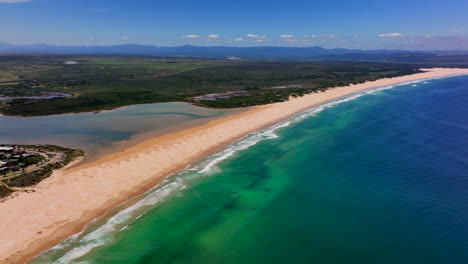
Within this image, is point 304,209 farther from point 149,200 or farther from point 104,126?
point 104,126

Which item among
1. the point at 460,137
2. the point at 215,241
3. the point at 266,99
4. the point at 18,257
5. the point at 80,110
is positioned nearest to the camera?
the point at 18,257

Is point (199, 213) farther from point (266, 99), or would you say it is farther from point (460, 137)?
point (266, 99)

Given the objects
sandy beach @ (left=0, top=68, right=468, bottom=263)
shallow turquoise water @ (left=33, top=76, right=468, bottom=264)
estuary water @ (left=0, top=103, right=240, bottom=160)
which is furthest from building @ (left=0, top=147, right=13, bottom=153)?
shallow turquoise water @ (left=33, top=76, right=468, bottom=264)

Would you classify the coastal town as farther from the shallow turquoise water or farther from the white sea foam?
the shallow turquoise water

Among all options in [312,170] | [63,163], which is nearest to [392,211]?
[312,170]

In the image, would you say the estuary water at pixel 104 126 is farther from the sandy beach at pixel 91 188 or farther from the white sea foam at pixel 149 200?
the white sea foam at pixel 149 200

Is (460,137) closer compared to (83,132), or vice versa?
(460,137)
